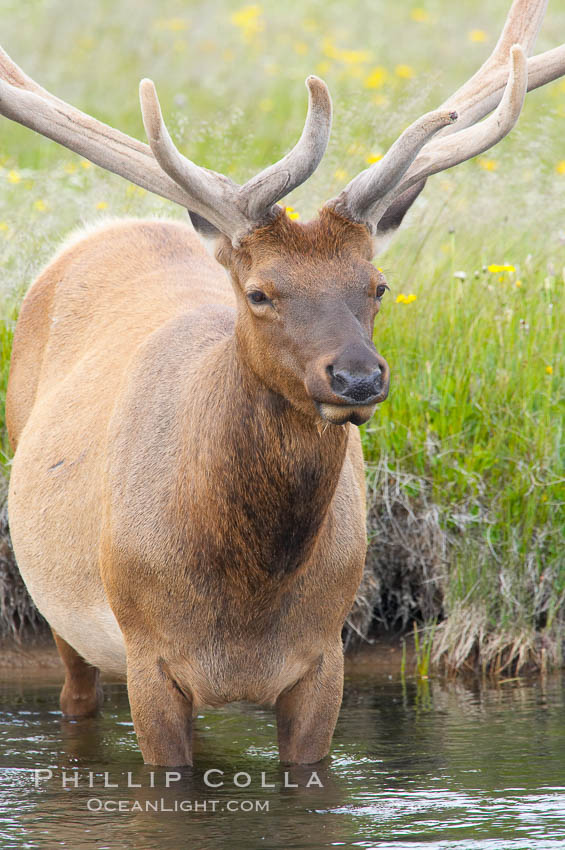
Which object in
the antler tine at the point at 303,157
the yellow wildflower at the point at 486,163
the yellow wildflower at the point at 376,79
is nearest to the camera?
the antler tine at the point at 303,157

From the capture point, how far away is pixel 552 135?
10.5m

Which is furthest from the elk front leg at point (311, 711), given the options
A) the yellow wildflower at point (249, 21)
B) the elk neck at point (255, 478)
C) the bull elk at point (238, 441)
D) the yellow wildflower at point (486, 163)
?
the yellow wildflower at point (249, 21)

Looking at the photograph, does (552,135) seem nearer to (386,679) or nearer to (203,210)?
(386,679)

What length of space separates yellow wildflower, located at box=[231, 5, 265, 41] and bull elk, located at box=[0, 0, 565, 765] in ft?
30.0

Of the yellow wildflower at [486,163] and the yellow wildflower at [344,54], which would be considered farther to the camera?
the yellow wildflower at [344,54]

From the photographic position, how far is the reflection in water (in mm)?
4207

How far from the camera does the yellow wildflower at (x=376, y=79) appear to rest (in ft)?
38.9

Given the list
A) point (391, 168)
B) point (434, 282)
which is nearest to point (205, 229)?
point (391, 168)

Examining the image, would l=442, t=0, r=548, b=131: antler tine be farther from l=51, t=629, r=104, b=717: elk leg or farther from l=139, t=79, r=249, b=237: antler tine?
l=51, t=629, r=104, b=717: elk leg

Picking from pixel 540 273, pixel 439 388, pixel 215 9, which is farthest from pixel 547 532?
pixel 215 9

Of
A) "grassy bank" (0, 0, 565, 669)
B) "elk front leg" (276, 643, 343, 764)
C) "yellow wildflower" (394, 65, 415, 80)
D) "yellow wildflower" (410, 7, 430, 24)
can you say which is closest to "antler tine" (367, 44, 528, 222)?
"elk front leg" (276, 643, 343, 764)

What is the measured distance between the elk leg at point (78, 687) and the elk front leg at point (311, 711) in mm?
1438

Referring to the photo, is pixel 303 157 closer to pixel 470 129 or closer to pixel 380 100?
pixel 470 129

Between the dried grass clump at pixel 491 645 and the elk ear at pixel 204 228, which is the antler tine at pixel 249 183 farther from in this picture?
the dried grass clump at pixel 491 645
